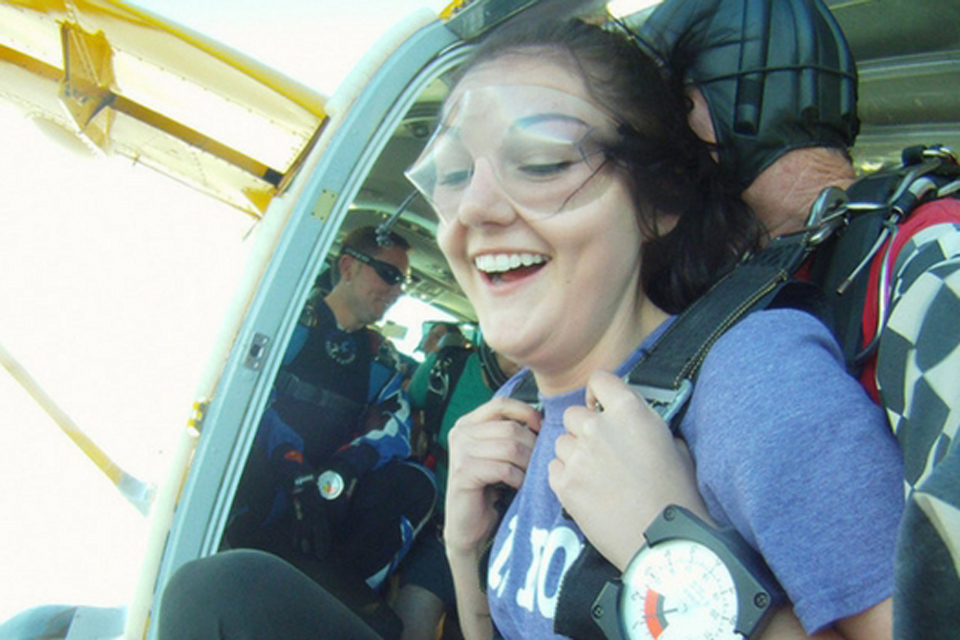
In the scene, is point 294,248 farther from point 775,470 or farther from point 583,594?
point 775,470

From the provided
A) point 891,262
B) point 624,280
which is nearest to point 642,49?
point 624,280

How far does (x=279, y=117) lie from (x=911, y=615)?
5.99 feet

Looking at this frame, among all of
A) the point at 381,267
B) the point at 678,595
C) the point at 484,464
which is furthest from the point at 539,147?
the point at 381,267

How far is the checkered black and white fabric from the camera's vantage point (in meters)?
0.29

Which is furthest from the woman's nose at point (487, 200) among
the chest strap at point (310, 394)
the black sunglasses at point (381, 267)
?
the black sunglasses at point (381, 267)

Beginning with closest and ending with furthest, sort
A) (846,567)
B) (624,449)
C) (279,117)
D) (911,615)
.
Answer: (911,615) → (846,567) → (624,449) → (279,117)

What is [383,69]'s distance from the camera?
1.69 metres

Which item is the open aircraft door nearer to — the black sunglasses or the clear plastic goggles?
the clear plastic goggles

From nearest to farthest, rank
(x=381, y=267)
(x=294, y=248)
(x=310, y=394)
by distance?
(x=294, y=248)
(x=310, y=394)
(x=381, y=267)

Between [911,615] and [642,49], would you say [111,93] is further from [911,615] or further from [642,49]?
[911,615]

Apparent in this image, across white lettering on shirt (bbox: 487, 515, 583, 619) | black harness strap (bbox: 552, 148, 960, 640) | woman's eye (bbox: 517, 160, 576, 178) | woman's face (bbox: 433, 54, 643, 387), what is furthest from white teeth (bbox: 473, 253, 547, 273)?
white lettering on shirt (bbox: 487, 515, 583, 619)

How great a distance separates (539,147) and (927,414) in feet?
1.91

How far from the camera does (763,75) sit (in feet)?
3.70

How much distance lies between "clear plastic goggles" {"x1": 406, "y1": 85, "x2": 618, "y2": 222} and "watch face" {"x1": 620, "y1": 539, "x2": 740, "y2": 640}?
491 mm
